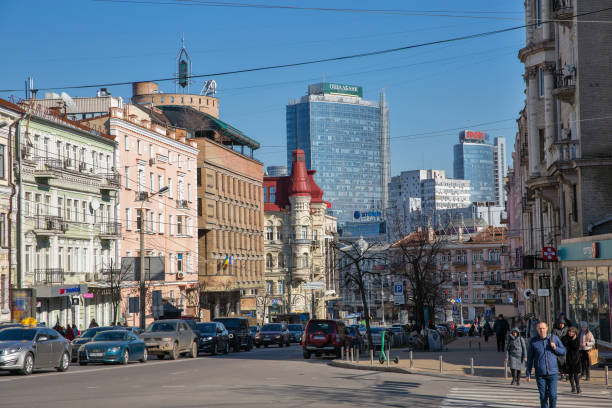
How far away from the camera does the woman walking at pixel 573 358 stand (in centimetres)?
2222

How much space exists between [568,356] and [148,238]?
50.5 meters

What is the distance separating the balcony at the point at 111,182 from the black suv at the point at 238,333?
16.9m

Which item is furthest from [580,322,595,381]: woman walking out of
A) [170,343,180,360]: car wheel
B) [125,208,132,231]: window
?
[125,208,132,231]: window

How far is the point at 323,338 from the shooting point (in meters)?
39.3

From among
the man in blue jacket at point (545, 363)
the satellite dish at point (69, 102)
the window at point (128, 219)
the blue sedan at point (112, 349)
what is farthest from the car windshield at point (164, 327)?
the satellite dish at point (69, 102)

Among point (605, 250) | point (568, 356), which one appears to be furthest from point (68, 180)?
point (568, 356)

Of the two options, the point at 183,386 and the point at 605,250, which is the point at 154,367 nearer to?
the point at 183,386

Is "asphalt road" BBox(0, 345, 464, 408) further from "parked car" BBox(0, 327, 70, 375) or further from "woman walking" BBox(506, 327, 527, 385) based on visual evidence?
"woman walking" BBox(506, 327, 527, 385)

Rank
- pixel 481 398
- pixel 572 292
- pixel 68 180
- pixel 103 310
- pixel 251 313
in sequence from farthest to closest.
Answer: pixel 251 313 → pixel 103 310 → pixel 68 180 → pixel 572 292 → pixel 481 398

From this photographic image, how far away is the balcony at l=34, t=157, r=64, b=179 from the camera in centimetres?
5325

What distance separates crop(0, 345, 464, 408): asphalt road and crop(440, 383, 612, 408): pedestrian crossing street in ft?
1.60

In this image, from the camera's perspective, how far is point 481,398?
20.2 m

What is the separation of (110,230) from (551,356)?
50.0m

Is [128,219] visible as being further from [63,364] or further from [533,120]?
[63,364]
